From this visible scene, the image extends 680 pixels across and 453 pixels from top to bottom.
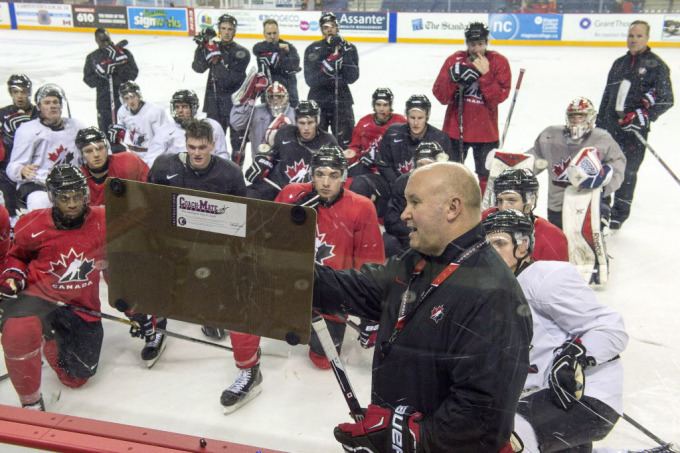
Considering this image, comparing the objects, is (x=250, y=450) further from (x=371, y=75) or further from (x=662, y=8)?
(x=662, y=8)

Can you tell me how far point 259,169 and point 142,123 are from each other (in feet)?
5.89

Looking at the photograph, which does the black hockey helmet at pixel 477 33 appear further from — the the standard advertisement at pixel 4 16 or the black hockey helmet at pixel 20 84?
the the standard advertisement at pixel 4 16

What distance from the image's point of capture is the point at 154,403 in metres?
1.34

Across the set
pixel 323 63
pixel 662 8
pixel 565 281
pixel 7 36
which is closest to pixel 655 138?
pixel 323 63

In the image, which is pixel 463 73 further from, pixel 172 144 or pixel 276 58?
pixel 172 144

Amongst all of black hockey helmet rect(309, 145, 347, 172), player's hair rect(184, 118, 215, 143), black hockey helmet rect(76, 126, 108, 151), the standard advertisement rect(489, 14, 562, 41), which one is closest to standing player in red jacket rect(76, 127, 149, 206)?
black hockey helmet rect(76, 126, 108, 151)

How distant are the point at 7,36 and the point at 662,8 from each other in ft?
30.9

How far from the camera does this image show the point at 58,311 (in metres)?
1.49

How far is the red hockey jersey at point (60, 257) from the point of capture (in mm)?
1295

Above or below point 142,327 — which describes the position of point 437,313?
above

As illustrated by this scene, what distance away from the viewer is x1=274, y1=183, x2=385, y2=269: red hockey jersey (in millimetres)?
1144

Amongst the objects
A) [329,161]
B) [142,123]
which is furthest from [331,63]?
[329,161]

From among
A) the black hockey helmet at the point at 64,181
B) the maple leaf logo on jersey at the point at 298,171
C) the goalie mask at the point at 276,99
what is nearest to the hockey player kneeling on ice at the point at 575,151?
the goalie mask at the point at 276,99

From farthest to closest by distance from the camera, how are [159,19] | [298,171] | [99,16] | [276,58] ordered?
[99,16], [159,19], [276,58], [298,171]
